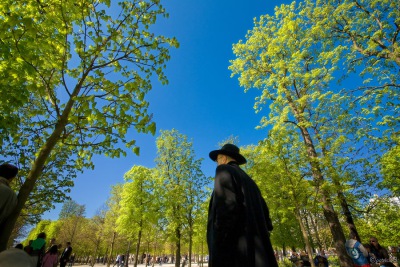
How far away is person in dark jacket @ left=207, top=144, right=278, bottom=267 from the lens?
2.26 metres

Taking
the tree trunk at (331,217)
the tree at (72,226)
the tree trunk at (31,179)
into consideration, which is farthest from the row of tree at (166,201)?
the tree at (72,226)

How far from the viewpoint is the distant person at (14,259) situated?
1946mm

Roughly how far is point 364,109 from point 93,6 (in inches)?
440

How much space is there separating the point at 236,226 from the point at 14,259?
82.2 inches

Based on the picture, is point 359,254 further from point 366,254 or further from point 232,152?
point 232,152

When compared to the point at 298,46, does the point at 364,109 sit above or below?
below

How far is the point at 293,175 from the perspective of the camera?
39.2 ft

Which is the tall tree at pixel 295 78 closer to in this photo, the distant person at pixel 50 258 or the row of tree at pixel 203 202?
the row of tree at pixel 203 202

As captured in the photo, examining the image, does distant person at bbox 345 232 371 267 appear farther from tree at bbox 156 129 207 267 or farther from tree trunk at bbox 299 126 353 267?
tree at bbox 156 129 207 267

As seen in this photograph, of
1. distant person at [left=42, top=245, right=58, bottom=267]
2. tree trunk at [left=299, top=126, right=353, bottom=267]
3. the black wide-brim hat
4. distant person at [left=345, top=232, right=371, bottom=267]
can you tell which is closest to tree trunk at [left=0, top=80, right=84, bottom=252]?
the black wide-brim hat

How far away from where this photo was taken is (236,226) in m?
2.40

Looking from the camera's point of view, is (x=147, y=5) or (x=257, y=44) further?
(x=257, y=44)

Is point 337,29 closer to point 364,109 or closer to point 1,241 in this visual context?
point 364,109

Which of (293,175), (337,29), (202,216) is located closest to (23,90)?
(293,175)
